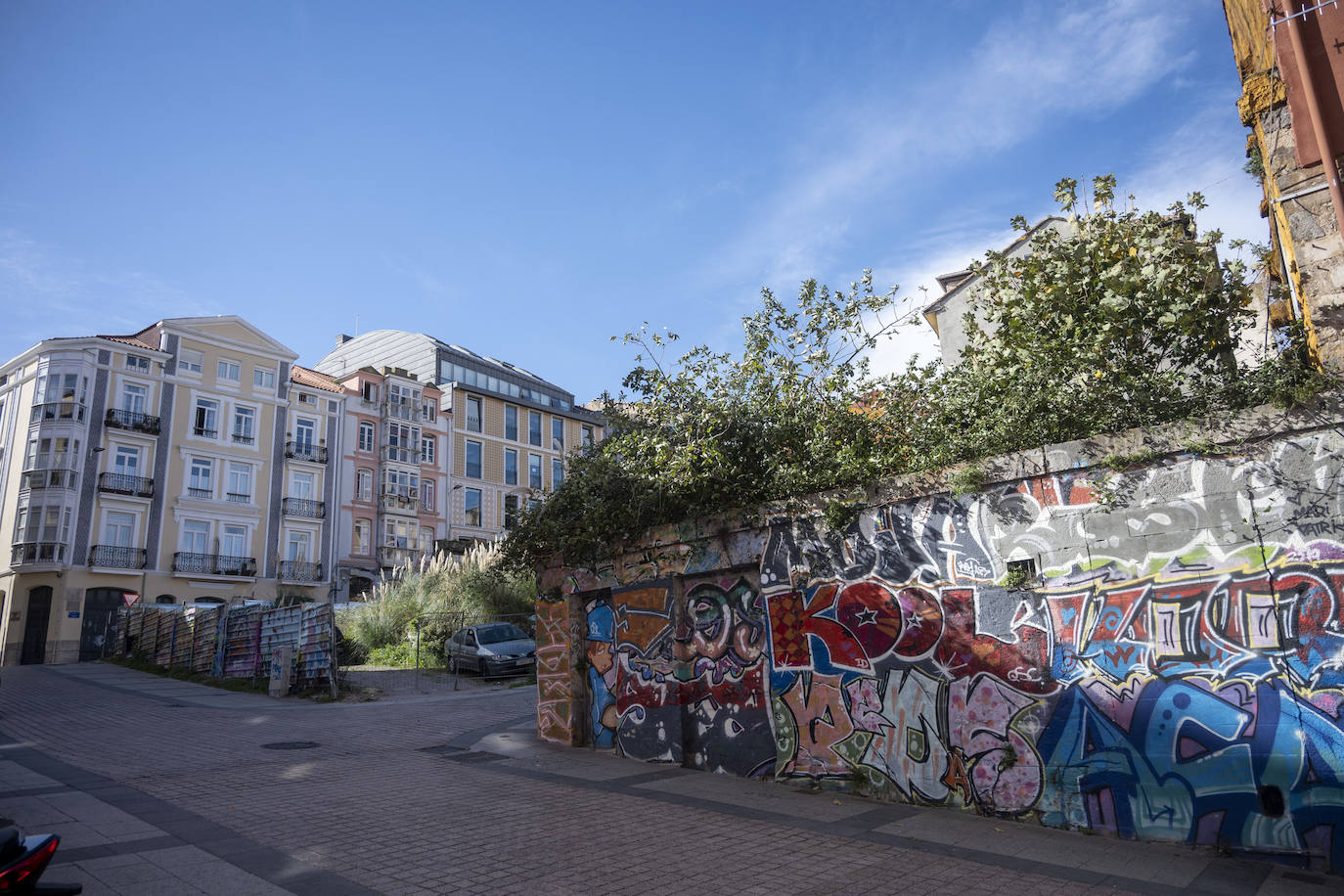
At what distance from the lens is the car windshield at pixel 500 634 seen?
19.4 m

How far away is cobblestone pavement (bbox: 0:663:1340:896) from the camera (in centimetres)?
516

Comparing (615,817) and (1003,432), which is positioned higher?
(1003,432)

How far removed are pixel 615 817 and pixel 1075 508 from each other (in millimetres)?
4768

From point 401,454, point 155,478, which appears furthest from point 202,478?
point 401,454

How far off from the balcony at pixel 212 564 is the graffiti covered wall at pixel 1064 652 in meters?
31.9

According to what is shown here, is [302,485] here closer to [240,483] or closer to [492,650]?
[240,483]

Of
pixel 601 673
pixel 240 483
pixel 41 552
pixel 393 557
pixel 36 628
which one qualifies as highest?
pixel 240 483

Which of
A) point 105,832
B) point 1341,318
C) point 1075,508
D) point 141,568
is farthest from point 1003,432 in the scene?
point 141,568

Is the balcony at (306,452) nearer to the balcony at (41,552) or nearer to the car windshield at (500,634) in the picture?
the balcony at (41,552)

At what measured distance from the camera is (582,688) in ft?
36.1

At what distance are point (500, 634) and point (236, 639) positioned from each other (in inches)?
258

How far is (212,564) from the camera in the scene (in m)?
34.3

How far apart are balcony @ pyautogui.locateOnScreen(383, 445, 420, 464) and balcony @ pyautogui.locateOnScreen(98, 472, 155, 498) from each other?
10648 millimetres

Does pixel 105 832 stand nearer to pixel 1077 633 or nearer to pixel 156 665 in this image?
pixel 1077 633
